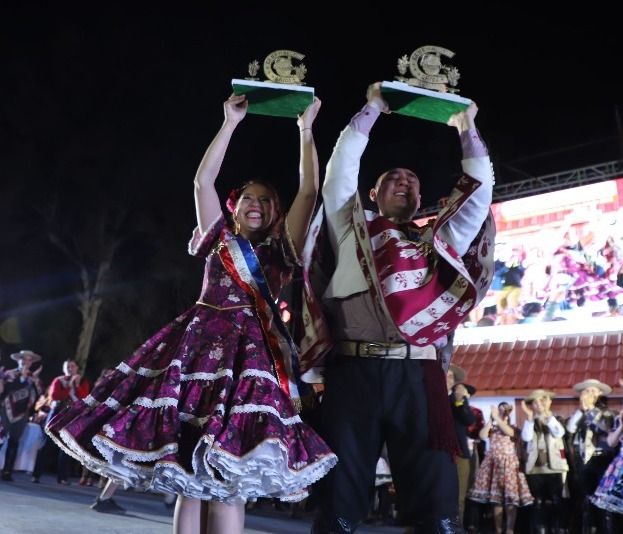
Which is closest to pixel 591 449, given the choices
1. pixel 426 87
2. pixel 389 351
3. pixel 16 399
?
A: pixel 389 351

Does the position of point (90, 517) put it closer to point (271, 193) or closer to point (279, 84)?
point (271, 193)

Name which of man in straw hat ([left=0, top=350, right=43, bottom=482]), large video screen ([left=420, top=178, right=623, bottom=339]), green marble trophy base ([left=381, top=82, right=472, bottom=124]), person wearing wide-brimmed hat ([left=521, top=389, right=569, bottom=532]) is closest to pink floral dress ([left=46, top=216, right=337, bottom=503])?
green marble trophy base ([left=381, top=82, right=472, bottom=124])

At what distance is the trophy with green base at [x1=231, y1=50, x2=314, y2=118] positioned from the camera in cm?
280

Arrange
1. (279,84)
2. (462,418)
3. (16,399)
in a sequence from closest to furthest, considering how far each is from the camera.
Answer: (279,84), (462,418), (16,399)

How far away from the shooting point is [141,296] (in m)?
17.9

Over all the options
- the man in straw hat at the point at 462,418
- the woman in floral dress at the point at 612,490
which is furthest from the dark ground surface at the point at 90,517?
the woman in floral dress at the point at 612,490

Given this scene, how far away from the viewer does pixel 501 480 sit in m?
7.21

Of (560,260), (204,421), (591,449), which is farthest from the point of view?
(560,260)

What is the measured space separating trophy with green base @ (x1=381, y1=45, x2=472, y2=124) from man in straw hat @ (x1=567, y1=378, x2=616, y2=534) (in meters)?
4.80

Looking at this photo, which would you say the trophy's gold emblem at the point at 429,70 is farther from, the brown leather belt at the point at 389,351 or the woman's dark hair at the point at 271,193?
the brown leather belt at the point at 389,351

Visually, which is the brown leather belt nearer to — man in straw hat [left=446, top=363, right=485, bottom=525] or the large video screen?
man in straw hat [left=446, top=363, right=485, bottom=525]

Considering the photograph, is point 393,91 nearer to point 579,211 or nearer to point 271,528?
point 271,528

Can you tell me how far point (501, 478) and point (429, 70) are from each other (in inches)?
222

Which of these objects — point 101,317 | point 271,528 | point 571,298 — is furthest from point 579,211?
point 101,317
